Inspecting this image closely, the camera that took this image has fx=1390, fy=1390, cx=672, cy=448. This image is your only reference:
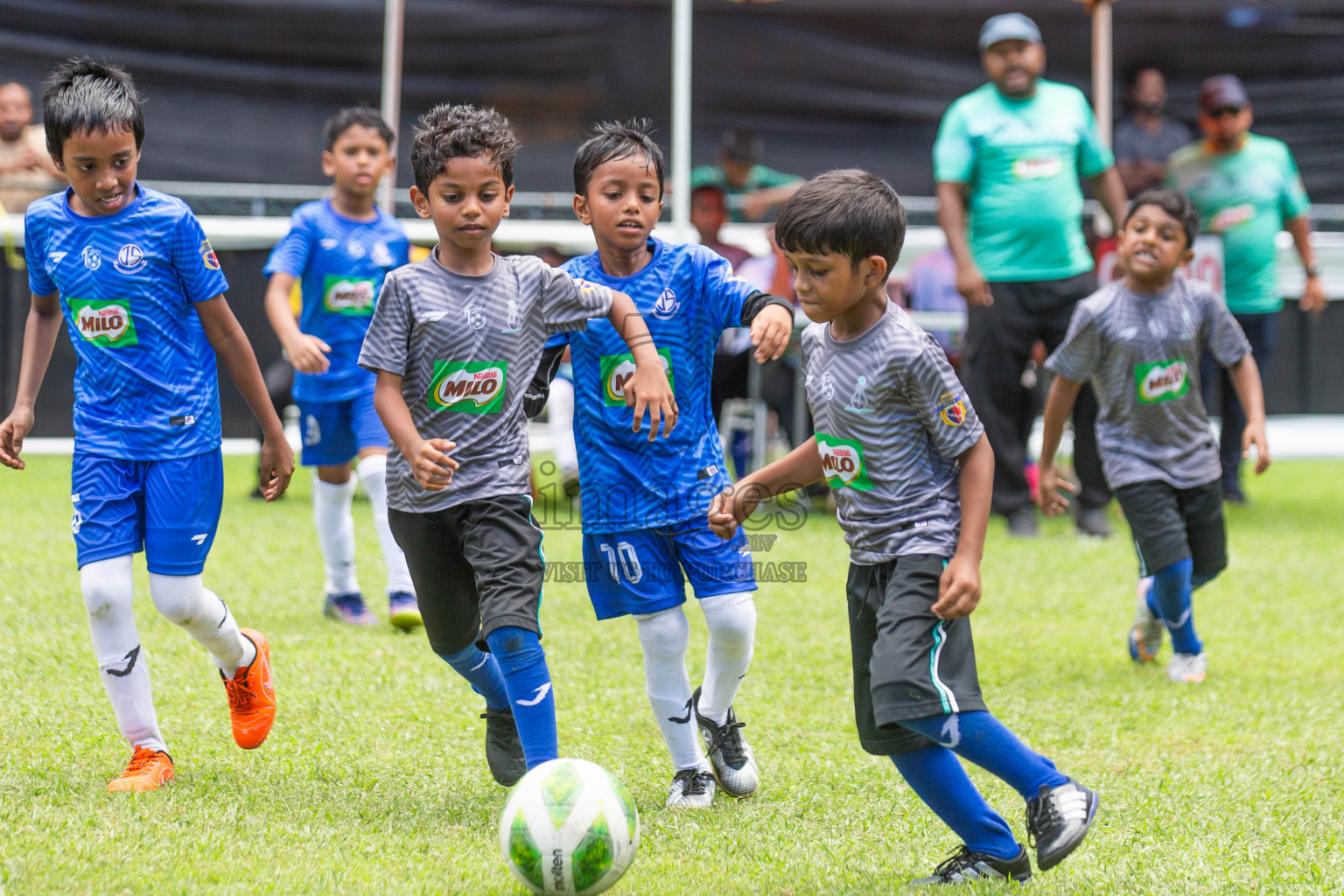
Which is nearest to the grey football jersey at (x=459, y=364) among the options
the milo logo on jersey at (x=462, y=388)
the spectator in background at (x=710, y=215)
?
the milo logo on jersey at (x=462, y=388)

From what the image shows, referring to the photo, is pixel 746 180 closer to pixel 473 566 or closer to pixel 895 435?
pixel 473 566

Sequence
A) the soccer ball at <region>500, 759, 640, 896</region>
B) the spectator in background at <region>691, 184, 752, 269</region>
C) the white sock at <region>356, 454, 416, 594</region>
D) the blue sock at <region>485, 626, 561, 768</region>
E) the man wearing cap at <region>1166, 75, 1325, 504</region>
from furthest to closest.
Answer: the spectator in background at <region>691, 184, 752, 269</region>, the man wearing cap at <region>1166, 75, 1325, 504</region>, the white sock at <region>356, 454, 416, 594</region>, the blue sock at <region>485, 626, 561, 768</region>, the soccer ball at <region>500, 759, 640, 896</region>

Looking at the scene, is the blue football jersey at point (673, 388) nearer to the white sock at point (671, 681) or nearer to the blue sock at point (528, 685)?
the white sock at point (671, 681)

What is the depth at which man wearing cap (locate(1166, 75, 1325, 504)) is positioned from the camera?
880cm

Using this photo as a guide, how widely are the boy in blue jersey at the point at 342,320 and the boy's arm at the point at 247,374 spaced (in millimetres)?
1925

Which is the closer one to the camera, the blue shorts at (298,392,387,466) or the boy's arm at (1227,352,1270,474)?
the boy's arm at (1227,352,1270,474)

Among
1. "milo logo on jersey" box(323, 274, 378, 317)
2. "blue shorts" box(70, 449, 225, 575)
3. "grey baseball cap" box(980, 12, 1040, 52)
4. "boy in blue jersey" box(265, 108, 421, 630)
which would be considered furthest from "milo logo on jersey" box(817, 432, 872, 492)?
"grey baseball cap" box(980, 12, 1040, 52)

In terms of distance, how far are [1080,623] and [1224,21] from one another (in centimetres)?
879

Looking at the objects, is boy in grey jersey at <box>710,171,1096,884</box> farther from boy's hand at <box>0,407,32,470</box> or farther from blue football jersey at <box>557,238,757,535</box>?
boy's hand at <box>0,407,32,470</box>

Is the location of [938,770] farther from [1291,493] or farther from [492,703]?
[1291,493]

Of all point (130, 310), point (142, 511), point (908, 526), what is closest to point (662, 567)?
point (908, 526)

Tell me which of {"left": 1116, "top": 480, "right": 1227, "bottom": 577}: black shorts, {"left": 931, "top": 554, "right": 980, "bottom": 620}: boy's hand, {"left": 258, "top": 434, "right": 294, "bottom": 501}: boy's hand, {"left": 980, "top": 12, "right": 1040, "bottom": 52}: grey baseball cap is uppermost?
{"left": 980, "top": 12, "right": 1040, "bottom": 52}: grey baseball cap

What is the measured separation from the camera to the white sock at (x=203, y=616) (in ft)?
→ 11.5

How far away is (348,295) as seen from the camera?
19.0 ft
